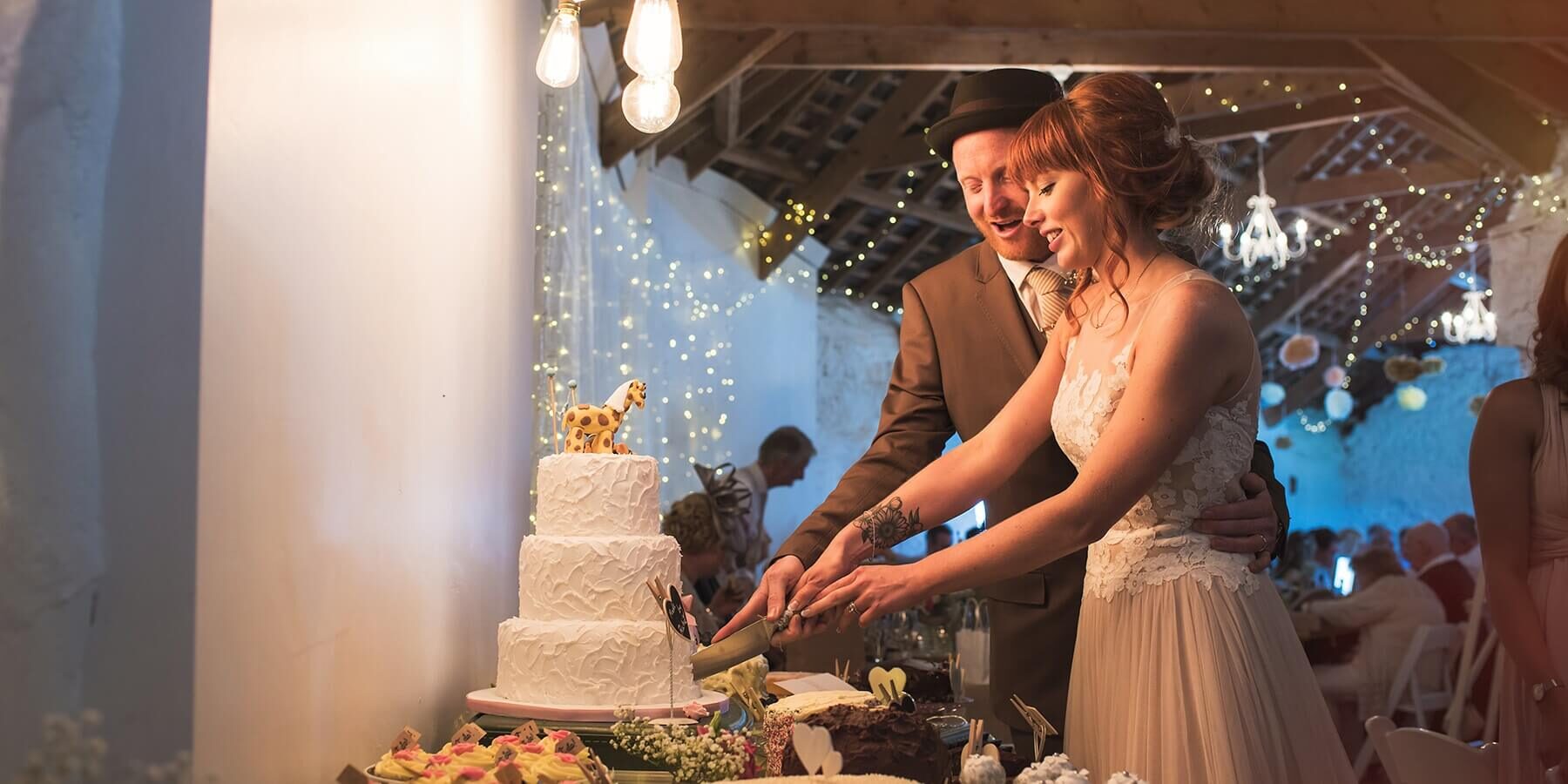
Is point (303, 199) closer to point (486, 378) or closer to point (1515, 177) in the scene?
point (486, 378)

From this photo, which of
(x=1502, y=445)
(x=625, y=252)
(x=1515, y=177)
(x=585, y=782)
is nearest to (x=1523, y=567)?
(x=1502, y=445)

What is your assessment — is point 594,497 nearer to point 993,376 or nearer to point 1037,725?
point 993,376

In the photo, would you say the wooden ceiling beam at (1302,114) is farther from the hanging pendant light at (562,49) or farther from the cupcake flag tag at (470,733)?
the cupcake flag tag at (470,733)

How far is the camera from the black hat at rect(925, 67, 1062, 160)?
226cm

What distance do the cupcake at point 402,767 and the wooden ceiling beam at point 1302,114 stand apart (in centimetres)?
752

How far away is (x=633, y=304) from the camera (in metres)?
6.87

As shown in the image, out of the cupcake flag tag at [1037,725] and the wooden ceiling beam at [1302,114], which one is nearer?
the cupcake flag tag at [1037,725]

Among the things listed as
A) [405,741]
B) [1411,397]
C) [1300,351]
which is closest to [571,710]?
[405,741]

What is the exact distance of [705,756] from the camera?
163 cm

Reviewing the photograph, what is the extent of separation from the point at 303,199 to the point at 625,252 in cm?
530

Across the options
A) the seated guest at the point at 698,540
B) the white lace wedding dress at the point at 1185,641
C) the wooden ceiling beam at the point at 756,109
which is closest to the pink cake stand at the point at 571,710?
the white lace wedding dress at the point at 1185,641

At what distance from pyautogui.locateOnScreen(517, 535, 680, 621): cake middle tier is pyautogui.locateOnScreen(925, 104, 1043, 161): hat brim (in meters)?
0.90

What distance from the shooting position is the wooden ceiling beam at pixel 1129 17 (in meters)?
5.25

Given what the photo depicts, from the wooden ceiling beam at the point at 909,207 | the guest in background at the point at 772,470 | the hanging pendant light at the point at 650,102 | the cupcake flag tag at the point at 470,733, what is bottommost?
the cupcake flag tag at the point at 470,733
